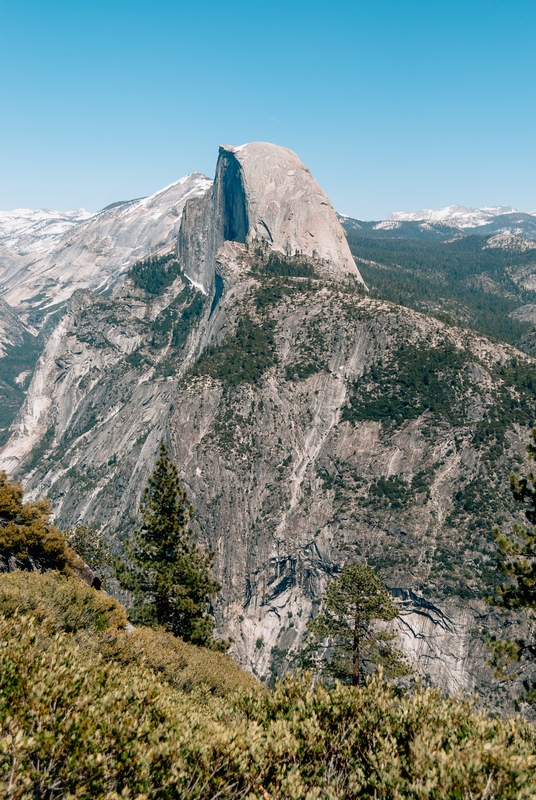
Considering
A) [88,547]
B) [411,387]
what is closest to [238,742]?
[88,547]

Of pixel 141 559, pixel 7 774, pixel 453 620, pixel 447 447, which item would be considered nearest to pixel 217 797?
pixel 7 774

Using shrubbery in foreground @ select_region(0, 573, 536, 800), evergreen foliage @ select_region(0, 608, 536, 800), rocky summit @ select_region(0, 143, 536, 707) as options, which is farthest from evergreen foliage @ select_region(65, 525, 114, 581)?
rocky summit @ select_region(0, 143, 536, 707)

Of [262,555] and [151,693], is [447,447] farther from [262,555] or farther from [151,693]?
[151,693]

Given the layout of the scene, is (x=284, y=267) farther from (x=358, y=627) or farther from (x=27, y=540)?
(x=358, y=627)

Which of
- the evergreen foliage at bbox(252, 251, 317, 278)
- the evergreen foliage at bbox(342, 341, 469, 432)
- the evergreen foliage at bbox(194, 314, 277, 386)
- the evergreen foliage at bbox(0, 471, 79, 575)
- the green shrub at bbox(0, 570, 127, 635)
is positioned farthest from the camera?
the evergreen foliage at bbox(252, 251, 317, 278)

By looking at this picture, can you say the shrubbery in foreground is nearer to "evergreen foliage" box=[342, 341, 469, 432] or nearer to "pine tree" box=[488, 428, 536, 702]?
"pine tree" box=[488, 428, 536, 702]
